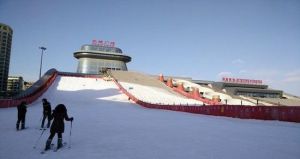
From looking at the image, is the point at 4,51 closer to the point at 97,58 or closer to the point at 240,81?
the point at 97,58

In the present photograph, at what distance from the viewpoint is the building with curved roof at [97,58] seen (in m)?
120

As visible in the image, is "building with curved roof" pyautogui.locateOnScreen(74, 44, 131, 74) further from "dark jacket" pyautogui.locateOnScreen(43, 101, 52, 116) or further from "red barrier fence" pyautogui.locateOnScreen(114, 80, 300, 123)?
"dark jacket" pyautogui.locateOnScreen(43, 101, 52, 116)

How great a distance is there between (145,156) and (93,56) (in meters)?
117

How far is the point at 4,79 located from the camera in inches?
5536

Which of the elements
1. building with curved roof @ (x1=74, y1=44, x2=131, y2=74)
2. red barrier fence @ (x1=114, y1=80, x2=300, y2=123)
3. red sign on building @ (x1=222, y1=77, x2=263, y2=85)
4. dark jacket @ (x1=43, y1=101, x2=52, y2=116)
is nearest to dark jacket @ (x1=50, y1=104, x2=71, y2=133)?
dark jacket @ (x1=43, y1=101, x2=52, y2=116)

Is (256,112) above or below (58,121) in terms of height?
above

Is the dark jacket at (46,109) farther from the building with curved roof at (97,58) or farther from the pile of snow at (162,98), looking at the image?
the building with curved roof at (97,58)

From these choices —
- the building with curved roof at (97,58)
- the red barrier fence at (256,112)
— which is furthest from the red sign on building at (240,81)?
the red barrier fence at (256,112)

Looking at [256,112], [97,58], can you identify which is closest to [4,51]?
[97,58]

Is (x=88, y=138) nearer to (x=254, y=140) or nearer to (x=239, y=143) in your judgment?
(x=239, y=143)

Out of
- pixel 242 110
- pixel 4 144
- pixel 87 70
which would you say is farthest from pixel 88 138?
pixel 87 70

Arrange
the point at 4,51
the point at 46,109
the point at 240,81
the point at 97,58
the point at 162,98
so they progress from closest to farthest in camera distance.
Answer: the point at 46,109
the point at 162,98
the point at 240,81
the point at 97,58
the point at 4,51

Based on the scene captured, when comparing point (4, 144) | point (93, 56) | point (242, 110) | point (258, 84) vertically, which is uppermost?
point (93, 56)

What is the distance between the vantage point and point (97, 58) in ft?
400
